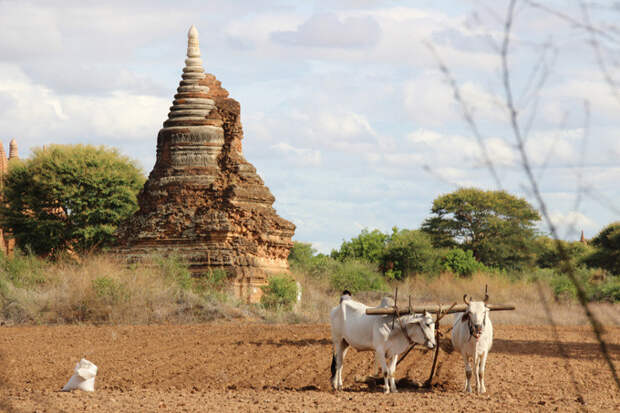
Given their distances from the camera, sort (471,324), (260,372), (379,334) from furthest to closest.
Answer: (260,372) < (379,334) < (471,324)

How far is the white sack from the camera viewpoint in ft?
34.3

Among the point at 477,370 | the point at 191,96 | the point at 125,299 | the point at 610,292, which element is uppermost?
the point at 191,96

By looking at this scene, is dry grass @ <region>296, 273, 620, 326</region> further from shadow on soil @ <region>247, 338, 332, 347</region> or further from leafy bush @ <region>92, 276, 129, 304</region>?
shadow on soil @ <region>247, 338, 332, 347</region>

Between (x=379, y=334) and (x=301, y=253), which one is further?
(x=301, y=253)

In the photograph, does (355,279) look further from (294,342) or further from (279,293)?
(294,342)

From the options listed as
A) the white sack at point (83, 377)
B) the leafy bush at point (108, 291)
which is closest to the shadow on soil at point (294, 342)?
the white sack at point (83, 377)

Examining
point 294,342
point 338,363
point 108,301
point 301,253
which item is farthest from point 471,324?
point 301,253

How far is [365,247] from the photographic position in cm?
4547

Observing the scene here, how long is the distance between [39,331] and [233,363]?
7561mm

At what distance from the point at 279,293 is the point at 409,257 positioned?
704 inches

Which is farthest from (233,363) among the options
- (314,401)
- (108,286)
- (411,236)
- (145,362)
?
(411,236)

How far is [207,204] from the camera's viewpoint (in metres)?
27.9

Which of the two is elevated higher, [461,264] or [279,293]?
[461,264]

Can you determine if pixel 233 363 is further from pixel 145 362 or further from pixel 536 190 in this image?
pixel 536 190
